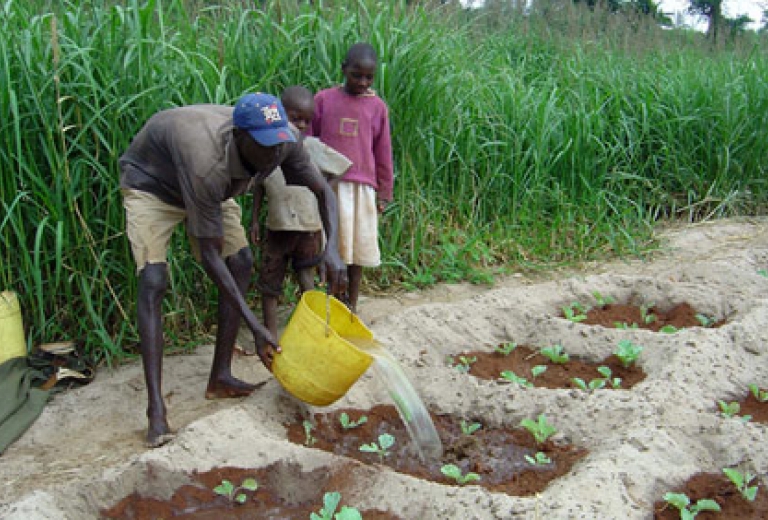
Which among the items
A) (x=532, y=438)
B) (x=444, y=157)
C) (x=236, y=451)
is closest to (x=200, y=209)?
(x=236, y=451)

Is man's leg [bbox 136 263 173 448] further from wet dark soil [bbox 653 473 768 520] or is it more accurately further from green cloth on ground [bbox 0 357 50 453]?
wet dark soil [bbox 653 473 768 520]

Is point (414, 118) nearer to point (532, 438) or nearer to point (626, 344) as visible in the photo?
point (626, 344)

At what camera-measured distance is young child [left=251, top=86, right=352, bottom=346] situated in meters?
3.62

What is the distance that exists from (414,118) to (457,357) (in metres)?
1.53

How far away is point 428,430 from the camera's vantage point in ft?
9.52

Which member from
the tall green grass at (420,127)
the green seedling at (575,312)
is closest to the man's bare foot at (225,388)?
the tall green grass at (420,127)

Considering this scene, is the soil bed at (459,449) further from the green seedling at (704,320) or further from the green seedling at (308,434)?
the green seedling at (704,320)

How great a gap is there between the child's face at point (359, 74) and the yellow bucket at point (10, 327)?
5.90 ft

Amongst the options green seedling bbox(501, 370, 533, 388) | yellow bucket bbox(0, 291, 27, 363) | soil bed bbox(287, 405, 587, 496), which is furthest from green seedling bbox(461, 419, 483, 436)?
yellow bucket bbox(0, 291, 27, 363)

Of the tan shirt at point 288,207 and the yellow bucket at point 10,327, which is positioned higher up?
the tan shirt at point 288,207

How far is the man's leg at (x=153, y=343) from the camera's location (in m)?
2.85

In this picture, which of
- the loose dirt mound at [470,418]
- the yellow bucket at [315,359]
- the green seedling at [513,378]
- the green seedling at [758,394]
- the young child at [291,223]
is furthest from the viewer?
the young child at [291,223]

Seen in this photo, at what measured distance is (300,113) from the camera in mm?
3510

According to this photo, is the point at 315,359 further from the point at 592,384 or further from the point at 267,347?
the point at 592,384
